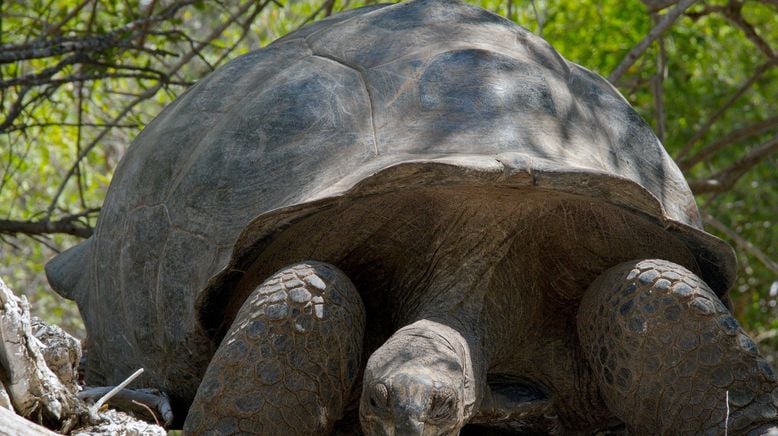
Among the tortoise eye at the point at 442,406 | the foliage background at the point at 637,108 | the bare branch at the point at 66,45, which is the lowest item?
the foliage background at the point at 637,108

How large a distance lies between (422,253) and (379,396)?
0.82 meters

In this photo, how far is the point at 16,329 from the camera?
2.44 metres

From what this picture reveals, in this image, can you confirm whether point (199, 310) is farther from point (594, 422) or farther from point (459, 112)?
point (594, 422)

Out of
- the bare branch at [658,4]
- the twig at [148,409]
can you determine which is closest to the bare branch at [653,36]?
the bare branch at [658,4]

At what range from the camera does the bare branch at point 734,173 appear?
5.66m

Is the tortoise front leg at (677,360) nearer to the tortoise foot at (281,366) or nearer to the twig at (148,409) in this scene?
the tortoise foot at (281,366)

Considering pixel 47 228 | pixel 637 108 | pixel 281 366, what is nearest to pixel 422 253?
pixel 281 366

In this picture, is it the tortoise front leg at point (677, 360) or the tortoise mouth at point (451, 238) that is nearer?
the tortoise front leg at point (677, 360)

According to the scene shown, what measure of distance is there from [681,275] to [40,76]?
115 inches

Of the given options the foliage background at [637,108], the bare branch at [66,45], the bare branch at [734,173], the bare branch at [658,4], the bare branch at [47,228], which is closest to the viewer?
the bare branch at [66,45]

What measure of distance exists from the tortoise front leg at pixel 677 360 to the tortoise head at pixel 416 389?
1.62 feet

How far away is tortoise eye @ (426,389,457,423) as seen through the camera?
2547 millimetres

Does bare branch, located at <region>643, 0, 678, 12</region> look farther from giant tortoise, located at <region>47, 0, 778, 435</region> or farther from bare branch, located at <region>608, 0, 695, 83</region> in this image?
giant tortoise, located at <region>47, 0, 778, 435</region>

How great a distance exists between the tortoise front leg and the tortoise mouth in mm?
225
